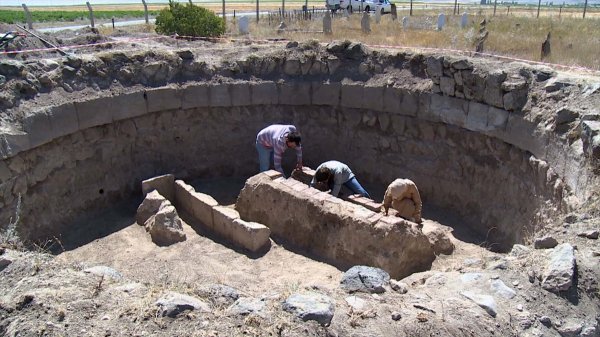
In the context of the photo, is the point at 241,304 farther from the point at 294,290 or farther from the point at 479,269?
the point at 479,269

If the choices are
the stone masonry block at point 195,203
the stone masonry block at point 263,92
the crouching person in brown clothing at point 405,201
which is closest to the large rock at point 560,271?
the crouching person in brown clothing at point 405,201

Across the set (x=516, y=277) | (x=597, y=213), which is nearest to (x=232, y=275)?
(x=516, y=277)

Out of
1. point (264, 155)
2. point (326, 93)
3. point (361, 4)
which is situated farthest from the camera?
point (361, 4)

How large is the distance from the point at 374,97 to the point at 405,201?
3002mm

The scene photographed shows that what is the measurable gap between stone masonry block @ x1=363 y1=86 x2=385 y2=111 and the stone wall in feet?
0.07

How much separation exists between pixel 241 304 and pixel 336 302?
2.68ft

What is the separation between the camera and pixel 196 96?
10.7m

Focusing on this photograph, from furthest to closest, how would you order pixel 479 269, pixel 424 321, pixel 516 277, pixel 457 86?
1. pixel 457 86
2. pixel 479 269
3. pixel 516 277
4. pixel 424 321

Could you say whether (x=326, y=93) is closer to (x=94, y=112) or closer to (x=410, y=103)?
(x=410, y=103)

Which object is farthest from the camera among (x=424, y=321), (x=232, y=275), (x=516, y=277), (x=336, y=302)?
(x=232, y=275)

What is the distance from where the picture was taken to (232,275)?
300 inches

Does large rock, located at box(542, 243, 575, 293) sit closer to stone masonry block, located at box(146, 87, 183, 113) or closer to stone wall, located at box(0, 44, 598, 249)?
stone wall, located at box(0, 44, 598, 249)

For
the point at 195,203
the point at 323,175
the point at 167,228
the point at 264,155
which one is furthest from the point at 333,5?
the point at 167,228

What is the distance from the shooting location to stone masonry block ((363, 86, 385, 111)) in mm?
10586
